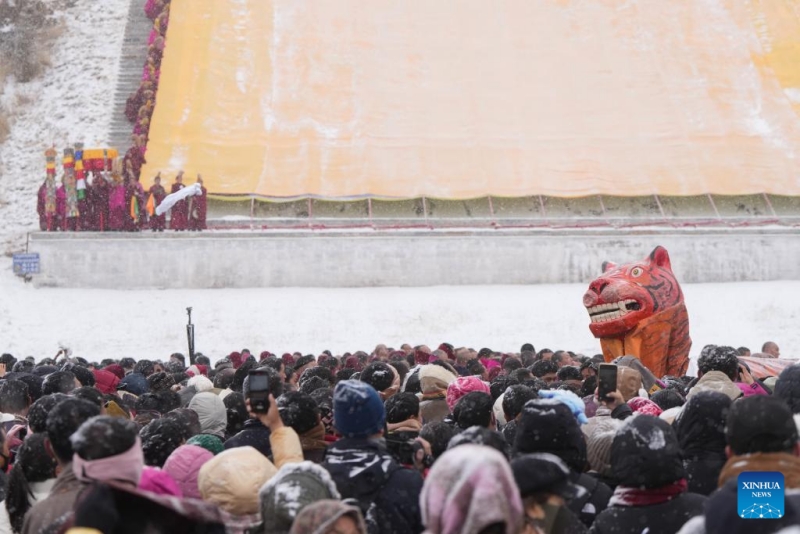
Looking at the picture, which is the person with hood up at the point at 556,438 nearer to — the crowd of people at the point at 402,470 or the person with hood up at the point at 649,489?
the crowd of people at the point at 402,470

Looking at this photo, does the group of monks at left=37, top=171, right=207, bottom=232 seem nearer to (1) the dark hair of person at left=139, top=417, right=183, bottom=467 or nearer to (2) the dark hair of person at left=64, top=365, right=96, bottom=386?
(2) the dark hair of person at left=64, top=365, right=96, bottom=386

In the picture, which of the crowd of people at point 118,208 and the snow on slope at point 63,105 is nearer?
the crowd of people at point 118,208

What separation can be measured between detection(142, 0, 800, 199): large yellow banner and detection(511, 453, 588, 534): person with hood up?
1752 centimetres

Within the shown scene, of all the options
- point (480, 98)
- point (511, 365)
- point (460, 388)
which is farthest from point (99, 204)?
point (460, 388)

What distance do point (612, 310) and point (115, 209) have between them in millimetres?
10917

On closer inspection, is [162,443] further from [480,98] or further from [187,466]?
[480,98]

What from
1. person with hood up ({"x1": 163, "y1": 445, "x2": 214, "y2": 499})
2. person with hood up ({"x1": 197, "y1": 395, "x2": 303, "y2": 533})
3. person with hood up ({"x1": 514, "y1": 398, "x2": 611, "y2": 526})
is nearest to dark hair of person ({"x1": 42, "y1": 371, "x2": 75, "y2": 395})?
person with hood up ({"x1": 163, "y1": 445, "x2": 214, "y2": 499})

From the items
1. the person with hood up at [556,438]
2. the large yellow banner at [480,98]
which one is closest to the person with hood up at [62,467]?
the person with hood up at [556,438]

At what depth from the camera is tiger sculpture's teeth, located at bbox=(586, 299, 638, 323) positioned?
→ 11.0 meters

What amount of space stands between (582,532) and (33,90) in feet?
78.0

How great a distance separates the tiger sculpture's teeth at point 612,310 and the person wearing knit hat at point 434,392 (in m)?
4.14

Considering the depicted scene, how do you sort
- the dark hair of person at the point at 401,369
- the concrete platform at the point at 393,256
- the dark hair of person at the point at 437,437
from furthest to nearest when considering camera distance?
the concrete platform at the point at 393,256 → the dark hair of person at the point at 401,369 → the dark hair of person at the point at 437,437

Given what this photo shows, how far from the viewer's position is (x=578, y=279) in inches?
817

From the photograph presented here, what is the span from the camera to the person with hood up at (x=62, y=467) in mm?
3998
